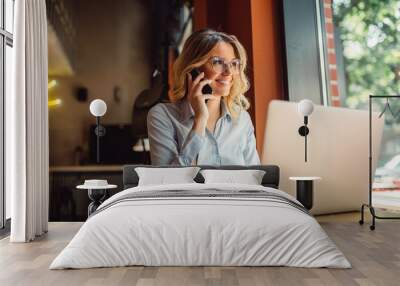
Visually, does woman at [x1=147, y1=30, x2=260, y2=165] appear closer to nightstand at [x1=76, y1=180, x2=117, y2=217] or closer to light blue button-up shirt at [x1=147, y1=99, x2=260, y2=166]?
light blue button-up shirt at [x1=147, y1=99, x2=260, y2=166]

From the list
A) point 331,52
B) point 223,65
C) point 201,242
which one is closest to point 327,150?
point 331,52

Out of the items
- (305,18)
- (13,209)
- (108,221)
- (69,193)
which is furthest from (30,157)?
(305,18)

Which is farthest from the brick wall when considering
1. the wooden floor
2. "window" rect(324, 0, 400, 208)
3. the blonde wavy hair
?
the wooden floor

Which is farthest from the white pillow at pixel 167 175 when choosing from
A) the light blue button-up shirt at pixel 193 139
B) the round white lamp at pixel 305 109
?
the round white lamp at pixel 305 109

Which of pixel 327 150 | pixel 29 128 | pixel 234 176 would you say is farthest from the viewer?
pixel 327 150

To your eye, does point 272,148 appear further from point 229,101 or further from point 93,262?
point 93,262

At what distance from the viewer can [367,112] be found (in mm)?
6523

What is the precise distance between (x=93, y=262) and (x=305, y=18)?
3.88 m

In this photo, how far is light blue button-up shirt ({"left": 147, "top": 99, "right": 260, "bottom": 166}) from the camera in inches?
242

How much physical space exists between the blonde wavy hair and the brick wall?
1015mm

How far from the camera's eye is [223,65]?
6.19m

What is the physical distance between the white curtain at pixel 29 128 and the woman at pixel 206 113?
1300 millimetres

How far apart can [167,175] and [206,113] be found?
0.86 meters

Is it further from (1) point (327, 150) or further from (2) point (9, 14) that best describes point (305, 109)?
(2) point (9, 14)
